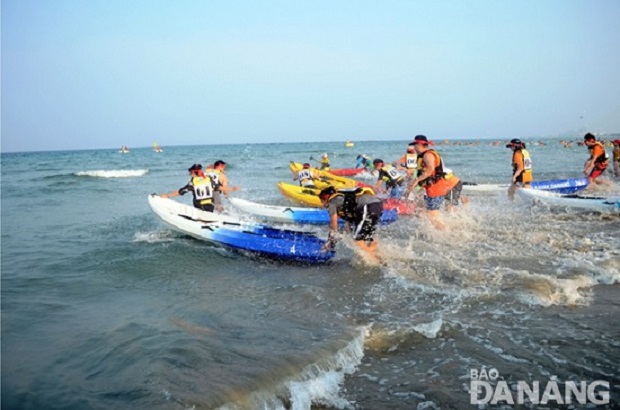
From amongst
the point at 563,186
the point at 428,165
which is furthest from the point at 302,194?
the point at 563,186

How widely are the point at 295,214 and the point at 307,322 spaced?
7035mm

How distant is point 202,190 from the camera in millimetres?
10305

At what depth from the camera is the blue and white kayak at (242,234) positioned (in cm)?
786

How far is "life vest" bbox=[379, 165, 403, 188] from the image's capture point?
495 inches

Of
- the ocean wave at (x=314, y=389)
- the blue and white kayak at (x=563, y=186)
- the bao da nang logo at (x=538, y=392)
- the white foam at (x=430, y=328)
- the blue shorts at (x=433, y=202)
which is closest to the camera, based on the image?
the bao da nang logo at (x=538, y=392)

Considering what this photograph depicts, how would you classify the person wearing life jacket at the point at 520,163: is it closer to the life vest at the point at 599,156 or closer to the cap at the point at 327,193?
the life vest at the point at 599,156

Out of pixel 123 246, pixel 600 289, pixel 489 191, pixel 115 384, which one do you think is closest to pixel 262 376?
pixel 115 384

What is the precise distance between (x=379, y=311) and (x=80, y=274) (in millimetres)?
5444

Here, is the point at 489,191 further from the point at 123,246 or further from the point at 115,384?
the point at 115,384

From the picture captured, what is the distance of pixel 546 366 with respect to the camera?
390 centimetres

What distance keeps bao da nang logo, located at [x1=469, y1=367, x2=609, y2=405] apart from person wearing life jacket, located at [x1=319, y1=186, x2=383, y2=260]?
365 centimetres

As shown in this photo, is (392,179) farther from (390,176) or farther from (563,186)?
(563,186)

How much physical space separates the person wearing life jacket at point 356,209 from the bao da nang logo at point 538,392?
3.65 metres

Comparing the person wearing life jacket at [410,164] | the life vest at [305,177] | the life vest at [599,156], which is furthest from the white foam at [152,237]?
the life vest at [599,156]
